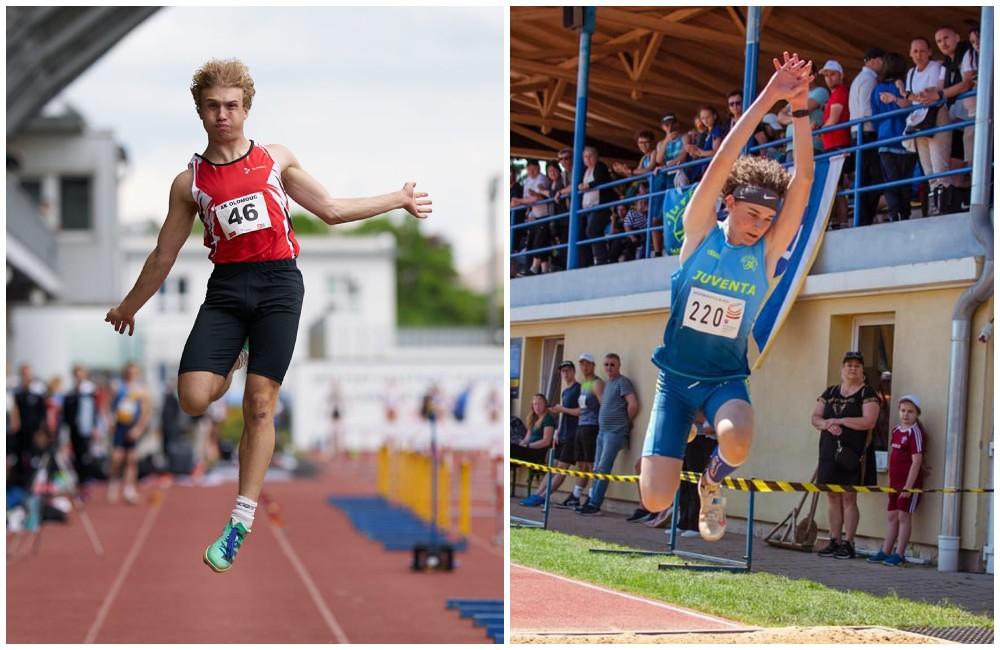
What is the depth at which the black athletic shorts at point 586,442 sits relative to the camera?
21.6ft

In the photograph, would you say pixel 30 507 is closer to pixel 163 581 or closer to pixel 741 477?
pixel 163 581

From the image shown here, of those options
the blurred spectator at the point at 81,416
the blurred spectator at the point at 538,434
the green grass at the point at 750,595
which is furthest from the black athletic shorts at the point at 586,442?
the blurred spectator at the point at 81,416

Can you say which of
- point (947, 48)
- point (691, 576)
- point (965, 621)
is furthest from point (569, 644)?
point (947, 48)

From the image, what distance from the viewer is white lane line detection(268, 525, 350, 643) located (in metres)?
10.9

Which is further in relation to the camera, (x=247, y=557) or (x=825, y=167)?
(x=247, y=557)

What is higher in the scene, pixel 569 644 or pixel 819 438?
pixel 819 438

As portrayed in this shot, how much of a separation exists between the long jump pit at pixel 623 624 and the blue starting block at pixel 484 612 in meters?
2.12

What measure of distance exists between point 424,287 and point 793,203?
217 ft

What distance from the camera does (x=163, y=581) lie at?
1327 centimetres

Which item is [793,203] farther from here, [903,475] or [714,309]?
[903,475]

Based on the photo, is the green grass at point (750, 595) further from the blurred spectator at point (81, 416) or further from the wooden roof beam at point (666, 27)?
the blurred spectator at point (81, 416)

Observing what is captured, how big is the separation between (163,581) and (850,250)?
8.50 metres

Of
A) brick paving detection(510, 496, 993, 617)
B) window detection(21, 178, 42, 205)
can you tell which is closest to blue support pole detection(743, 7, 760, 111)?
brick paving detection(510, 496, 993, 617)

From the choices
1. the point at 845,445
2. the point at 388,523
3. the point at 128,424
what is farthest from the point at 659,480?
the point at 128,424
